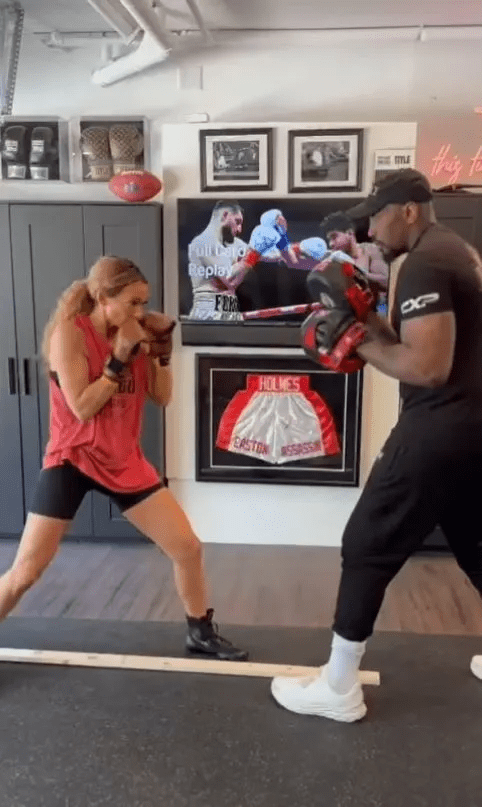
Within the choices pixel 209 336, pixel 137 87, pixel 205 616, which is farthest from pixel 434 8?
pixel 205 616

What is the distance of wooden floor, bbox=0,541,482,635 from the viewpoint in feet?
11.5

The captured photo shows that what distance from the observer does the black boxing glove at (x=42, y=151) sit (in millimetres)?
4477

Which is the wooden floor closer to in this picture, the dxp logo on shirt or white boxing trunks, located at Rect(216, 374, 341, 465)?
white boxing trunks, located at Rect(216, 374, 341, 465)

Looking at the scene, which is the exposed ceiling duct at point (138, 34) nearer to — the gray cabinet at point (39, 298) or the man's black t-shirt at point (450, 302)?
the gray cabinet at point (39, 298)

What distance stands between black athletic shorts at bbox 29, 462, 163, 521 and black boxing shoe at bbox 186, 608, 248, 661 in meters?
0.57

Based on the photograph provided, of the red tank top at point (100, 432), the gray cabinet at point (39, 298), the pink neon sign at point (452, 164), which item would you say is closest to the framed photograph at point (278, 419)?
the gray cabinet at point (39, 298)

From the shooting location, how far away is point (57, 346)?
2539 millimetres

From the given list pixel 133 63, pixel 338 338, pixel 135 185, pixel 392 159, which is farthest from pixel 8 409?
pixel 338 338

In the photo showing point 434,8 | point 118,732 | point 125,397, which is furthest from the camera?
point 434,8

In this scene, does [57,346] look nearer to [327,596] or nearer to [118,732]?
[118,732]

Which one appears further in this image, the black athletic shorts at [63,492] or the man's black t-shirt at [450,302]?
the black athletic shorts at [63,492]

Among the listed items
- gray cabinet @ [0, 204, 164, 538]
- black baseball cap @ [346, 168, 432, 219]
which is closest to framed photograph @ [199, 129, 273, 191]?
gray cabinet @ [0, 204, 164, 538]

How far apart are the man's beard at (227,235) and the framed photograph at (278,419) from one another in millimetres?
622

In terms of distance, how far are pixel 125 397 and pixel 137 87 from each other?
2.76 m
